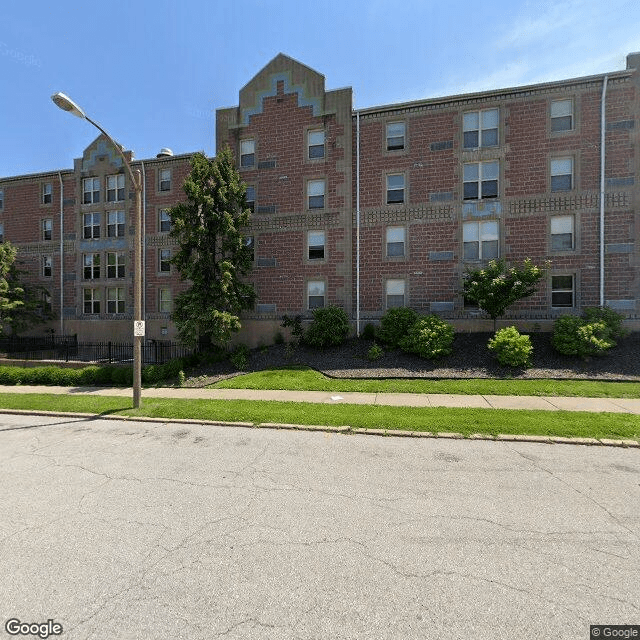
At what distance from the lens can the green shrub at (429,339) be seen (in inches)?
540

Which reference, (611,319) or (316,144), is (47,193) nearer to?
(316,144)

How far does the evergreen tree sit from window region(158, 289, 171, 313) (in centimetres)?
605

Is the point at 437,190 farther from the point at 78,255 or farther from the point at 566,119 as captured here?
the point at 78,255

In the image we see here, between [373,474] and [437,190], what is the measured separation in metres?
16.0

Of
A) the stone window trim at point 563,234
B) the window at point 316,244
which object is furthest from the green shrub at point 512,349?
the window at point 316,244

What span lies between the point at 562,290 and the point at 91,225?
28.5 metres

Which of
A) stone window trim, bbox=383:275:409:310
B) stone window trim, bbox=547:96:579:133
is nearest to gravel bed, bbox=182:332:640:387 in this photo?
stone window trim, bbox=383:275:409:310

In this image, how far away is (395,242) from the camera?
58.9ft

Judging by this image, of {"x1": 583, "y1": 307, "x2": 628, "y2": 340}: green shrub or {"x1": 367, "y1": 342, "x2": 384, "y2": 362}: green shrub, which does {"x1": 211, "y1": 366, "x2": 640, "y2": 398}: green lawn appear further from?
{"x1": 583, "y1": 307, "x2": 628, "y2": 340}: green shrub

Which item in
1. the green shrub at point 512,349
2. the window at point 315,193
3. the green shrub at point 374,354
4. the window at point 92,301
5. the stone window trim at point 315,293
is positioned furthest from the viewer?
the window at point 92,301

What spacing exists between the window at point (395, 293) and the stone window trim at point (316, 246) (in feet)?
12.5

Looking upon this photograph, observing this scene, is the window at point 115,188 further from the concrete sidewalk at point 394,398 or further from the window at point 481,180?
the window at point 481,180

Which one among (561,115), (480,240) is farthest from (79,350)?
(561,115)

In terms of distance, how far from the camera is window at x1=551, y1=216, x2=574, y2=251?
52.9ft
